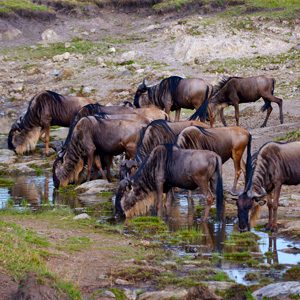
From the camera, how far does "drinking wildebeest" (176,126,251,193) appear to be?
1445 centimetres

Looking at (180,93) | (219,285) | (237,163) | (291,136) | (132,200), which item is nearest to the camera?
(219,285)

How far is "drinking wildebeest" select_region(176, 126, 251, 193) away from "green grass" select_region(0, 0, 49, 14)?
24.3 metres

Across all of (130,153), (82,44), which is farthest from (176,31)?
(130,153)

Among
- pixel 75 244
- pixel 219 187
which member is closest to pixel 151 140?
pixel 219 187

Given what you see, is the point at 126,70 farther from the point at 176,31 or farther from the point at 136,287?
the point at 136,287

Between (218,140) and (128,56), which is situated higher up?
(218,140)

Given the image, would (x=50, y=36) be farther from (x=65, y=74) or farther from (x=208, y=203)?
(x=208, y=203)

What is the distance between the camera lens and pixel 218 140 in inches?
575

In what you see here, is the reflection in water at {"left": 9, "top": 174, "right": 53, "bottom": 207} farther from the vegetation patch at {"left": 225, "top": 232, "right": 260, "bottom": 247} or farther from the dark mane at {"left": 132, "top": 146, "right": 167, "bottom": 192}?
the vegetation patch at {"left": 225, "top": 232, "right": 260, "bottom": 247}

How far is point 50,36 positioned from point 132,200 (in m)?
23.2

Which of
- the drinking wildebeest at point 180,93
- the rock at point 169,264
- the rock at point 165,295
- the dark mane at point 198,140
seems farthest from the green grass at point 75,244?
the drinking wildebeest at point 180,93

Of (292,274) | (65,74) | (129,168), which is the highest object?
(292,274)

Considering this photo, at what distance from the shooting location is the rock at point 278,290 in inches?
336

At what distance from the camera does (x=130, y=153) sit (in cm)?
1641
